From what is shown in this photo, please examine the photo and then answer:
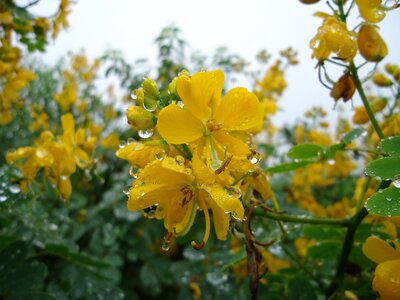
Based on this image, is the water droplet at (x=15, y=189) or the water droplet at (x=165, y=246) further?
the water droplet at (x=15, y=189)

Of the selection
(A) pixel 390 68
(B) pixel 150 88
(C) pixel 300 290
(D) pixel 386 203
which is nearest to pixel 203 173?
(B) pixel 150 88

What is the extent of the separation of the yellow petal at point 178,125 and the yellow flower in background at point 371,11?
0.64 m

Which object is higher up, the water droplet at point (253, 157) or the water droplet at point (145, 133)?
the water droplet at point (145, 133)

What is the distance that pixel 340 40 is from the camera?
1.23 m

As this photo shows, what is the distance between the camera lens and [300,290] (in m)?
1.41

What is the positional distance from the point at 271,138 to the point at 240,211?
445cm

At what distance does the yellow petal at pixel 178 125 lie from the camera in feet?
3.06

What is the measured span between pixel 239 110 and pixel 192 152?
0.53 ft

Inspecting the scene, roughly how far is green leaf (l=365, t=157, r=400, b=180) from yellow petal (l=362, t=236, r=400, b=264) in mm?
161

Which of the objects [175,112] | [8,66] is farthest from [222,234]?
[8,66]

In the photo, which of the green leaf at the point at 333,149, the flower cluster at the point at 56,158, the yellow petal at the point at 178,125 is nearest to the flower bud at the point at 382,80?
the green leaf at the point at 333,149

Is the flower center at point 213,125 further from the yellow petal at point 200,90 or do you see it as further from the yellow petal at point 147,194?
the yellow petal at point 147,194

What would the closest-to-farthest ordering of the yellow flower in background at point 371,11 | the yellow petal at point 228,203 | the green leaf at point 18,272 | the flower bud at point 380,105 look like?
the yellow petal at point 228,203 < the yellow flower in background at point 371,11 < the green leaf at point 18,272 < the flower bud at point 380,105

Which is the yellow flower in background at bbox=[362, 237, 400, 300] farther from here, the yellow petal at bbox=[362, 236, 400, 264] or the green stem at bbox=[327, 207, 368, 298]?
the green stem at bbox=[327, 207, 368, 298]
